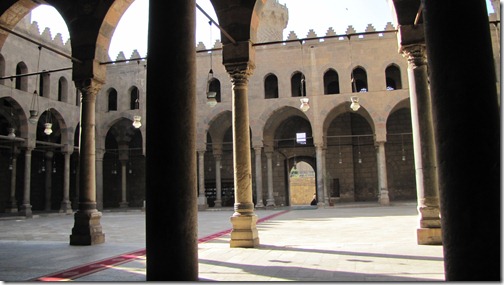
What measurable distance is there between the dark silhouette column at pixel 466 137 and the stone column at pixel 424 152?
427cm

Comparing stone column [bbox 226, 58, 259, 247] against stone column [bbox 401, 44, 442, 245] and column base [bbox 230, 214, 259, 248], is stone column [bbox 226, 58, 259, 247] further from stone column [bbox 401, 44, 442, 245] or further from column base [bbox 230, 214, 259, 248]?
stone column [bbox 401, 44, 442, 245]

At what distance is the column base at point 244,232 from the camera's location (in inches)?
287

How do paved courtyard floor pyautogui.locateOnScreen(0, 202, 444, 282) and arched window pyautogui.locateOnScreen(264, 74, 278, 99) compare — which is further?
arched window pyautogui.locateOnScreen(264, 74, 278, 99)

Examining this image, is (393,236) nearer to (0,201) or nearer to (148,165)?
(148,165)

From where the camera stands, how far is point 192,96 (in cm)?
340

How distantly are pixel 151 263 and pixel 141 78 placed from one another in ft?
72.7

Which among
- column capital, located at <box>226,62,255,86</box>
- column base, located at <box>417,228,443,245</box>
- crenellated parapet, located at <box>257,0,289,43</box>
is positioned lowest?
column base, located at <box>417,228,443,245</box>

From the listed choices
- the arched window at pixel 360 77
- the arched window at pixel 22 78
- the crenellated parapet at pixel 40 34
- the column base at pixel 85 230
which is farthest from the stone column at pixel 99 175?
the column base at pixel 85 230

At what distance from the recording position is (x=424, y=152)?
679cm

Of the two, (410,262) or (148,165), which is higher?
(148,165)

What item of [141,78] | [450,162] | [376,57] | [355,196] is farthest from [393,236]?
[141,78]

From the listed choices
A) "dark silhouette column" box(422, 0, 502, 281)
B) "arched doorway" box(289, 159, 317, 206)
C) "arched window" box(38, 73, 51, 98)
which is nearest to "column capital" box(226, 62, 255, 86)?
"dark silhouette column" box(422, 0, 502, 281)

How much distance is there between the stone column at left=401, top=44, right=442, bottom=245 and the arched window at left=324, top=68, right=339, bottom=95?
1576 centimetres

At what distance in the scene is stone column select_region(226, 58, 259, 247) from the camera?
735 centimetres
